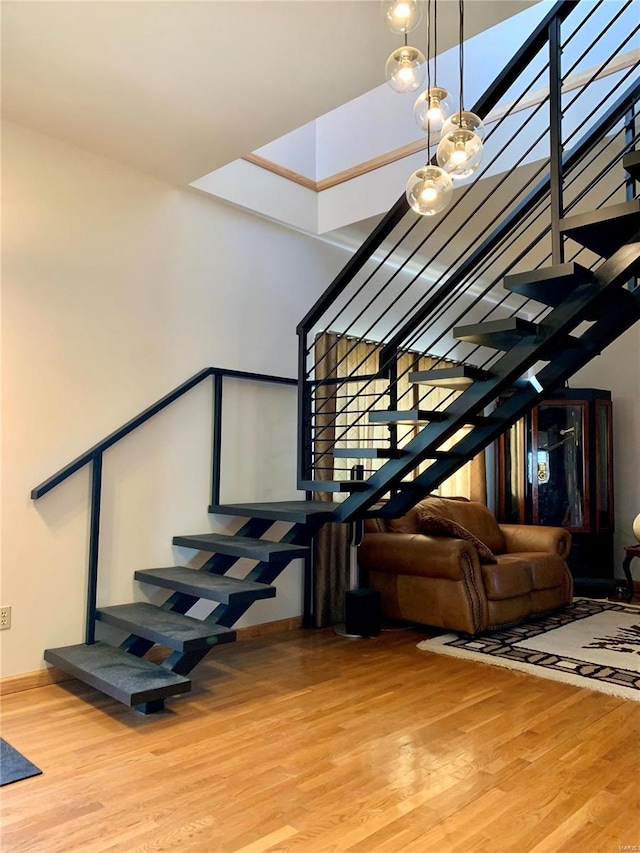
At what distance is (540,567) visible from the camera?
4406 mm

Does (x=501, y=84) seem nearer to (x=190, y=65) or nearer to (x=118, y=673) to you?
(x=190, y=65)

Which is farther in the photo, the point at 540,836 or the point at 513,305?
the point at 513,305

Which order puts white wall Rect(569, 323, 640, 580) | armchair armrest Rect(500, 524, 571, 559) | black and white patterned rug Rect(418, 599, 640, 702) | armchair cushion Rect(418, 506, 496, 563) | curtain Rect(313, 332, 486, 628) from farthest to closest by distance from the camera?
white wall Rect(569, 323, 640, 580)
armchair armrest Rect(500, 524, 571, 559)
curtain Rect(313, 332, 486, 628)
armchair cushion Rect(418, 506, 496, 563)
black and white patterned rug Rect(418, 599, 640, 702)

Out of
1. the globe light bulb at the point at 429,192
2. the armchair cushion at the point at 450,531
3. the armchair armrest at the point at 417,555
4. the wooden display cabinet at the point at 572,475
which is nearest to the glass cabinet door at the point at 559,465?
the wooden display cabinet at the point at 572,475

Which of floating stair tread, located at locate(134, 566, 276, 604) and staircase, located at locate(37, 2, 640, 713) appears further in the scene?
floating stair tread, located at locate(134, 566, 276, 604)

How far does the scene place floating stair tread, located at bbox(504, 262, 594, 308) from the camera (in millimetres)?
2174

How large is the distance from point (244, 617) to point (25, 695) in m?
1.35

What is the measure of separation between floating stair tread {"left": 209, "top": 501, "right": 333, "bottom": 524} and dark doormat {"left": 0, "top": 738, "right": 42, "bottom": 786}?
1.55 meters

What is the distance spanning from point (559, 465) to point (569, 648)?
227 cm

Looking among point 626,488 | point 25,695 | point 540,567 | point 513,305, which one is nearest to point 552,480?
point 626,488

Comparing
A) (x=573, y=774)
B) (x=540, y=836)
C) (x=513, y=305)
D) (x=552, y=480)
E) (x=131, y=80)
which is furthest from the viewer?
(x=513, y=305)

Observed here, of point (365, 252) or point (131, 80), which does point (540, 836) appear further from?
point (131, 80)

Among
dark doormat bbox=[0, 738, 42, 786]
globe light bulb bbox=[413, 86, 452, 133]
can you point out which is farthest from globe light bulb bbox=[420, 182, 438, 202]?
dark doormat bbox=[0, 738, 42, 786]

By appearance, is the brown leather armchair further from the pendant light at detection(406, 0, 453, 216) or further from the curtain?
the pendant light at detection(406, 0, 453, 216)
